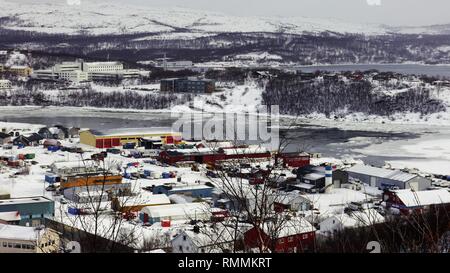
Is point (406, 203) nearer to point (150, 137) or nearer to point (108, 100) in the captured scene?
point (150, 137)

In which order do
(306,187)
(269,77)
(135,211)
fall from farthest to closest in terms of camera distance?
(269,77) → (306,187) → (135,211)

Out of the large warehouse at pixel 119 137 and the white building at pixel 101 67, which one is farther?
the white building at pixel 101 67

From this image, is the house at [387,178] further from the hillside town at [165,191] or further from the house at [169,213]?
the house at [169,213]

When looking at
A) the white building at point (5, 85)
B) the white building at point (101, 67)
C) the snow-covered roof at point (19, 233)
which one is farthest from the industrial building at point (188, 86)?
the snow-covered roof at point (19, 233)

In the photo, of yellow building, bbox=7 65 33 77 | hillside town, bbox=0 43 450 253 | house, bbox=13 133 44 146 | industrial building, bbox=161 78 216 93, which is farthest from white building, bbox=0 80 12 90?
house, bbox=13 133 44 146

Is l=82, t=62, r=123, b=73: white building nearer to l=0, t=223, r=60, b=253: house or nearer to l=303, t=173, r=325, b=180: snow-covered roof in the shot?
l=303, t=173, r=325, b=180: snow-covered roof

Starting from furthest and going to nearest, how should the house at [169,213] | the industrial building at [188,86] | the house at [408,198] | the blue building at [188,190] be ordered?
the industrial building at [188,86]
the blue building at [188,190]
the house at [408,198]
the house at [169,213]
